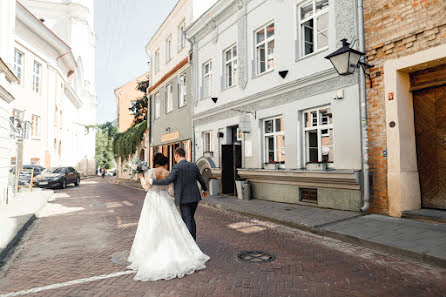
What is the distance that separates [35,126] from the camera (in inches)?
971

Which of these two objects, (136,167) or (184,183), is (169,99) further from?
(184,183)

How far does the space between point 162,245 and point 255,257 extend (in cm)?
154

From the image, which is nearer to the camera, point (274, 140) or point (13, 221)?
point (13, 221)

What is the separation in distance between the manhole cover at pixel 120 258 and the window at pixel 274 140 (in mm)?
6778

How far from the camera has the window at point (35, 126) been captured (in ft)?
79.6

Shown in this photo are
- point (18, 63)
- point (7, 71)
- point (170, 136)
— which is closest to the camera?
point (7, 71)

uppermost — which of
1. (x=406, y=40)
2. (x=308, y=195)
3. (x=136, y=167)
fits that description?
(x=406, y=40)

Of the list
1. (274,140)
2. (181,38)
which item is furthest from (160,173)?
(181,38)

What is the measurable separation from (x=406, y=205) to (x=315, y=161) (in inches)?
109

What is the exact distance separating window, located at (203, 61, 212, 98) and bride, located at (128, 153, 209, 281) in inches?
433

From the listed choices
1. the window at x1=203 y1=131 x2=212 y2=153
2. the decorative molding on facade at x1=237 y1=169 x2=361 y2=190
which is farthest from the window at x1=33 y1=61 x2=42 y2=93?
the decorative molding on facade at x1=237 y1=169 x2=361 y2=190

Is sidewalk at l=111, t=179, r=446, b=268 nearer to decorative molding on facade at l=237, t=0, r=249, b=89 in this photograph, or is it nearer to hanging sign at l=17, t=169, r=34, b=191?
decorative molding on facade at l=237, t=0, r=249, b=89

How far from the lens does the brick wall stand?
21.5 ft

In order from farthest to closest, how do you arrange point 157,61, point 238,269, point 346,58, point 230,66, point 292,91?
point 157,61
point 230,66
point 292,91
point 346,58
point 238,269
